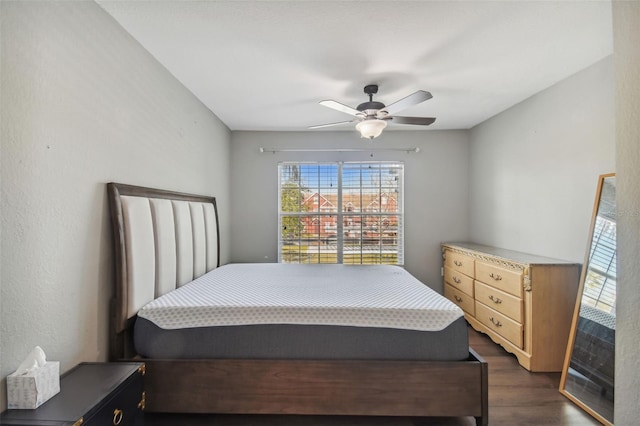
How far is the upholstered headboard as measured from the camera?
1.59 metres

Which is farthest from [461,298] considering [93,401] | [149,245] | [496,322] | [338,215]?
[93,401]

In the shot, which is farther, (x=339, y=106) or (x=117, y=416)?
(x=339, y=106)

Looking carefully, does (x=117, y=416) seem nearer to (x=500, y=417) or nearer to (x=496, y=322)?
(x=500, y=417)

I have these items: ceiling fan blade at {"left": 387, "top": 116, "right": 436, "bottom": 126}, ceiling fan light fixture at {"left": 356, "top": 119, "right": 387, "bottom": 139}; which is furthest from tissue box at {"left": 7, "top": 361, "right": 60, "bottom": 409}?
ceiling fan blade at {"left": 387, "top": 116, "right": 436, "bottom": 126}

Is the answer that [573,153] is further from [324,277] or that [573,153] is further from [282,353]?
[282,353]

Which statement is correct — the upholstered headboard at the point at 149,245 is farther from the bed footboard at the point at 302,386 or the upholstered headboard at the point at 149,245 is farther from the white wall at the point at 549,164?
the white wall at the point at 549,164

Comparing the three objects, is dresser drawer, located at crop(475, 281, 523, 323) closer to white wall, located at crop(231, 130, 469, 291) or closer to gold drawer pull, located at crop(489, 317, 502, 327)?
gold drawer pull, located at crop(489, 317, 502, 327)

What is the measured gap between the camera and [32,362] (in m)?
1.11

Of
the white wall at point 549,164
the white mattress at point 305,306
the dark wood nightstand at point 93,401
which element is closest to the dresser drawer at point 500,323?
the white wall at point 549,164

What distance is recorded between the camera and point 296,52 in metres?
1.96

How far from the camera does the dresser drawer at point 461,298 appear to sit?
304 centimetres

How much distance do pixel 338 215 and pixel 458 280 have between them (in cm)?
173

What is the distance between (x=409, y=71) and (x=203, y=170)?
2.22 metres

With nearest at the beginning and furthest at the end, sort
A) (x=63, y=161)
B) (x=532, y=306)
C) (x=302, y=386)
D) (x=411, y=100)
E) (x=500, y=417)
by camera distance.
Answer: (x=63, y=161) → (x=302, y=386) → (x=500, y=417) → (x=411, y=100) → (x=532, y=306)
